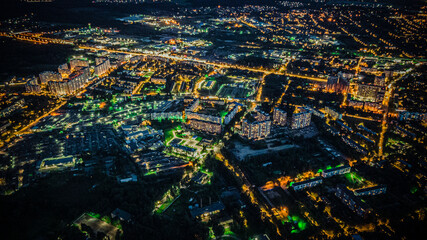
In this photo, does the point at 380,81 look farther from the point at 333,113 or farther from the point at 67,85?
the point at 67,85

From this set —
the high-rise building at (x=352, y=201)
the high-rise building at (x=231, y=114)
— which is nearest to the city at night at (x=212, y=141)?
the high-rise building at (x=352, y=201)

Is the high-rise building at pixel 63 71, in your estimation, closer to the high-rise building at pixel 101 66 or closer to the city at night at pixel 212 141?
the city at night at pixel 212 141

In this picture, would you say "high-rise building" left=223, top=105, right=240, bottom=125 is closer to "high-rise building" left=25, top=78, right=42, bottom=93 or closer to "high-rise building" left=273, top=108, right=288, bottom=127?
"high-rise building" left=273, top=108, right=288, bottom=127

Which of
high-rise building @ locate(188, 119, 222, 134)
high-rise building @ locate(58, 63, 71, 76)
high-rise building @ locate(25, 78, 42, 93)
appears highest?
high-rise building @ locate(58, 63, 71, 76)

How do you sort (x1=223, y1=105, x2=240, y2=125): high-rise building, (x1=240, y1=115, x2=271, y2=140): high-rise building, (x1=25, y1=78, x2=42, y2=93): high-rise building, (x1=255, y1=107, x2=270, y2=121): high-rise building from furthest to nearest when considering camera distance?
1. (x1=25, y1=78, x2=42, y2=93): high-rise building
2. (x1=223, y1=105, x2=240, y2=125): high-rise building
3. (x1=255, y1=107, x2=270, y2=121): high-rise building
4. (x1=240, y1=115, x2=271, y2=140): high-rise building

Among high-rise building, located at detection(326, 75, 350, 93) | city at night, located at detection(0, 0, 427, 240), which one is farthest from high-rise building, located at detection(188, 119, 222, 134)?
high-rise building, located at detection(326, 75, 350, 93)

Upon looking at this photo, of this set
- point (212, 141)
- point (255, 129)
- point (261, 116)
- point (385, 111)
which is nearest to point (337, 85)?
point (385, 111)

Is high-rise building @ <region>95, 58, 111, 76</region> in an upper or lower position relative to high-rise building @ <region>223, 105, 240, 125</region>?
upper
